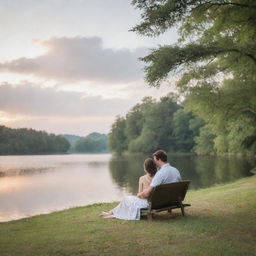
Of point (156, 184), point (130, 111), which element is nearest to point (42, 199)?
point (156, 184)

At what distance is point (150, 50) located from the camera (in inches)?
519

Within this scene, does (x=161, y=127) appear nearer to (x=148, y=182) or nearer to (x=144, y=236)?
(x=148, y=182)

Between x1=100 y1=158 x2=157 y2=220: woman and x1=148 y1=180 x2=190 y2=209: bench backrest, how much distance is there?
35 cm

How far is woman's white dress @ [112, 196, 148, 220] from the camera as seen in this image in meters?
8.43

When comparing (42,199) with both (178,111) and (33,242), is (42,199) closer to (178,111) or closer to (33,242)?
(33,242)

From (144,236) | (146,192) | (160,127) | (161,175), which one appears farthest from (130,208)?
(160,127)

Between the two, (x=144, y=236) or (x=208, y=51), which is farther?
(x=208, y=51)

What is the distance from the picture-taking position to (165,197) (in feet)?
27.8

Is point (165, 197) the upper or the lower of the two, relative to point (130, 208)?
upper

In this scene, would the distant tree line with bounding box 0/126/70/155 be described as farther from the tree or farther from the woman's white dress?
the woman's white dress

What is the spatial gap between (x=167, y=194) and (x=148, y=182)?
64 cm

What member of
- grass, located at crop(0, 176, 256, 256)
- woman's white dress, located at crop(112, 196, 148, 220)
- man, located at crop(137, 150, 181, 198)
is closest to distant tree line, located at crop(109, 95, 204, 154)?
man, located at crop(137, 150, 181, 198)

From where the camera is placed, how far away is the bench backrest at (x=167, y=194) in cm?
815

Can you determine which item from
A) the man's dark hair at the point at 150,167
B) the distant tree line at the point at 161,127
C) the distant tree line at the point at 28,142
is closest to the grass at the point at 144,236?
the man's dark hair at the point at 150,167
